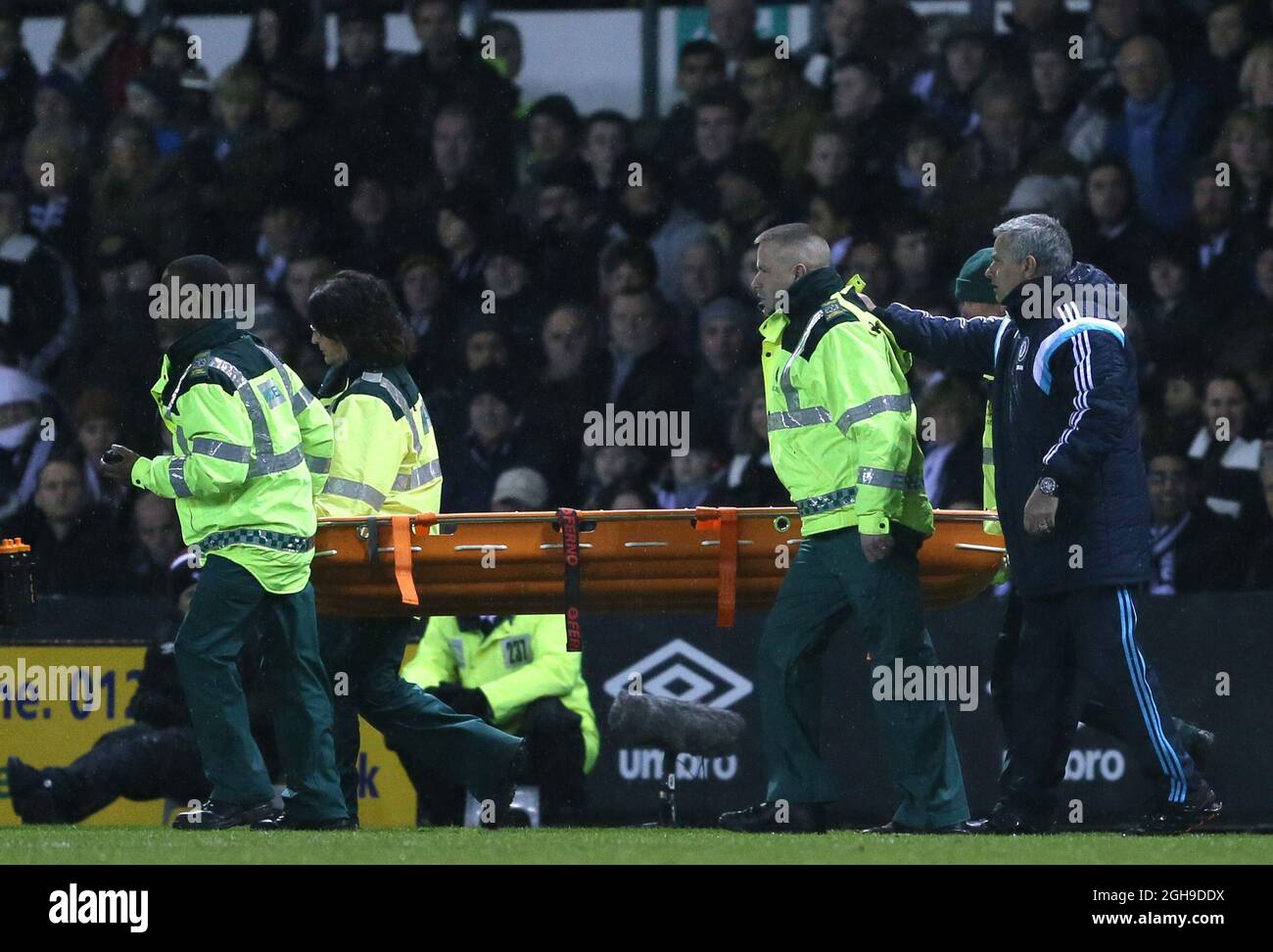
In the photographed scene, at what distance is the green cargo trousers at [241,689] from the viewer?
8141 millimetres

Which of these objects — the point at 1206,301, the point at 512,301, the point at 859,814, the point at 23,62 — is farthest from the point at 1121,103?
the point at 23,62

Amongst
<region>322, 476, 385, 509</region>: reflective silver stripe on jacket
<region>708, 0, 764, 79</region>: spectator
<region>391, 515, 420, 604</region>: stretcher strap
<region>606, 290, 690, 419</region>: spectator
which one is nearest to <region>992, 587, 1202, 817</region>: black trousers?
<region>391, 515, 420, 604</region>: stretcher strap

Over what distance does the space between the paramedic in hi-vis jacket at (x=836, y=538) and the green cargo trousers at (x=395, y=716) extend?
1.15m

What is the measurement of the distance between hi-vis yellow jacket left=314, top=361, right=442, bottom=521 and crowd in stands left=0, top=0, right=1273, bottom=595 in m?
2.07

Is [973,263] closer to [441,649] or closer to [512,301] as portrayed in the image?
[441,649]

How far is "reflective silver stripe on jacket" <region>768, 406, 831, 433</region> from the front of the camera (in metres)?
8.00

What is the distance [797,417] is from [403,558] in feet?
5.35

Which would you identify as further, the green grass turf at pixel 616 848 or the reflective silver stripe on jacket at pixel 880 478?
the reflective silver stripe on jacket at pixel 880 478

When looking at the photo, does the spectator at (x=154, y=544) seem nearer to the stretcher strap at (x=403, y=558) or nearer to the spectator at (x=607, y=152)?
the spectator at (x=607, y=152)

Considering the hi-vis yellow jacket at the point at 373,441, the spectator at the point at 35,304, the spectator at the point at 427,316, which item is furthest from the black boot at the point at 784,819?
the spectator at the point at 35,304

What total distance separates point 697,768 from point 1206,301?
3.38 metres

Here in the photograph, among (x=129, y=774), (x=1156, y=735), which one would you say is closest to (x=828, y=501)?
(x=1156, y=735)

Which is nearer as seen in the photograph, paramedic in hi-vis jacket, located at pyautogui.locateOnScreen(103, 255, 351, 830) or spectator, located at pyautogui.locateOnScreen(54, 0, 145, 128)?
paramedic in hi-vis jacket, located at pyautogui.locateOnScreen(103, 255, 351, 830)

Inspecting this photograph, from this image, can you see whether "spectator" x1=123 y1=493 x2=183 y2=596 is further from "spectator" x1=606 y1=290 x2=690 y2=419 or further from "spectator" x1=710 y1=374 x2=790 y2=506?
"spectator" x1=710 y1=374 x2=790 y2=506
